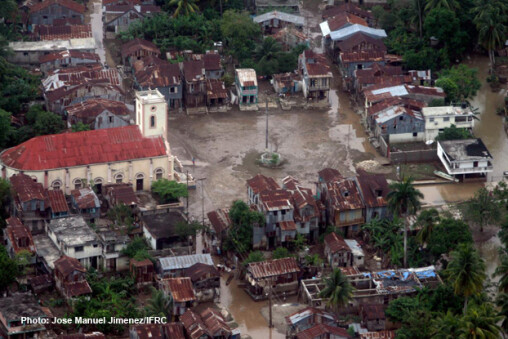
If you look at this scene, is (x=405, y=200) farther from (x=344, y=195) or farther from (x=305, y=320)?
(x=305, y=320)

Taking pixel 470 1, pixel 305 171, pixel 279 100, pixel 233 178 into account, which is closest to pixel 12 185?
pixel 233 178

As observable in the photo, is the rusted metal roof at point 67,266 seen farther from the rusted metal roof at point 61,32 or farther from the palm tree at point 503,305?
the rusted metal roof at point 61,32

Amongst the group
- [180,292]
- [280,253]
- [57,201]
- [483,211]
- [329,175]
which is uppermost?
Answer: [329,175]

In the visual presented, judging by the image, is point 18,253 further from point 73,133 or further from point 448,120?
point 448,120

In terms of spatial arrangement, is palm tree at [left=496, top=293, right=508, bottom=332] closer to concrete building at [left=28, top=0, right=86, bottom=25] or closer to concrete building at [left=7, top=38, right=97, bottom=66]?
concrete building at [left=7, top=38, right=97, bottom=66]

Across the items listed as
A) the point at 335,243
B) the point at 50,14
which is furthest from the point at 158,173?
the point at 50,14

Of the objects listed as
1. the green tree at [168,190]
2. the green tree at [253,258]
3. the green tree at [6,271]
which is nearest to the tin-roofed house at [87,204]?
the green tree at [168,190]
